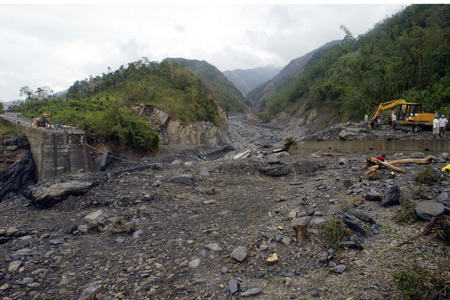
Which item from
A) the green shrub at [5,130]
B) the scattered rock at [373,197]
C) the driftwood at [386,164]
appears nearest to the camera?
the scattered rock at [373,197]

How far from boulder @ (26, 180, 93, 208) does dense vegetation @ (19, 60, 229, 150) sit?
372 inches

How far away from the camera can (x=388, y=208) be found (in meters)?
5.17

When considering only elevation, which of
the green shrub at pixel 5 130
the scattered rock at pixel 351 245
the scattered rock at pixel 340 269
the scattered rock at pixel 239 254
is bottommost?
the scattered rock at pixel 340 269

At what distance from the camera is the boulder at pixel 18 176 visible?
1305 centimetres

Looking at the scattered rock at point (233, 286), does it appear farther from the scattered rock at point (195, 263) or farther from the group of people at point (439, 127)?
the group of people at point (439, 127)

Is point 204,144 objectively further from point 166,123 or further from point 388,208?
point 388,208

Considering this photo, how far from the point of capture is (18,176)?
1330 cm

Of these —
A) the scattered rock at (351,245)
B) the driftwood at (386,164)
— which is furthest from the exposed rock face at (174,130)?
the scattered rock at (351,245)

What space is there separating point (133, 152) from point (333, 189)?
14.8 m

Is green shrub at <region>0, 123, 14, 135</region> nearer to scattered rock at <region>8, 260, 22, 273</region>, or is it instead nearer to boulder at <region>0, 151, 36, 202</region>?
boulder at <region>0, 151, 36, 202</region>

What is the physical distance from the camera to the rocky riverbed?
3582mm

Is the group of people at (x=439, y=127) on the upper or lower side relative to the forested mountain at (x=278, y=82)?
lower

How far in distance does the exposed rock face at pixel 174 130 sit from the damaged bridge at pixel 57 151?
355 inches

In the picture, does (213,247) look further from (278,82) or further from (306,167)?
(278,82)
